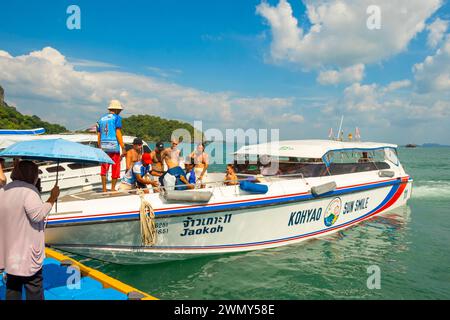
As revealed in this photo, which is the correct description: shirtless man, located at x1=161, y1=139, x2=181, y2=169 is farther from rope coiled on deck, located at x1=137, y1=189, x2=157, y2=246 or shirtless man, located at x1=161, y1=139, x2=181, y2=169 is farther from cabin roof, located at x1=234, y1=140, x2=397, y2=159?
cabin roof, located at x1=234, y1=140, x2=397, y2=159

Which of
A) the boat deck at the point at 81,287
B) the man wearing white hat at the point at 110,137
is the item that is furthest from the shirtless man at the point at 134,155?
the boat deck at the point at 81,287

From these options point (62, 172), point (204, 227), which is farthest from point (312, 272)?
point (62, 172)

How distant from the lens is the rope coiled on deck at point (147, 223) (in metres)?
5.55

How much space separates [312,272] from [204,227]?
2.33 metres

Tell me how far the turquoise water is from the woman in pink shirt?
2.76 m

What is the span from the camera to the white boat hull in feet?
18.1

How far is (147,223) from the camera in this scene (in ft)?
18.4

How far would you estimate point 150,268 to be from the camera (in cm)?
622

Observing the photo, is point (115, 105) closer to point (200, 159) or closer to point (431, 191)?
point (200, 159)

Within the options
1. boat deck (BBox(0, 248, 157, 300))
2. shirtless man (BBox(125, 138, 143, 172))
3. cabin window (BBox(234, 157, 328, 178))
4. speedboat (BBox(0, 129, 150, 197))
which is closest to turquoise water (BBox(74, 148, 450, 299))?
boat deck (BBox(0, 248, 157, 300))

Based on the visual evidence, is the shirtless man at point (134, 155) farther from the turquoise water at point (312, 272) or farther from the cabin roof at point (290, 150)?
the cabin roof at point (290, 150)
